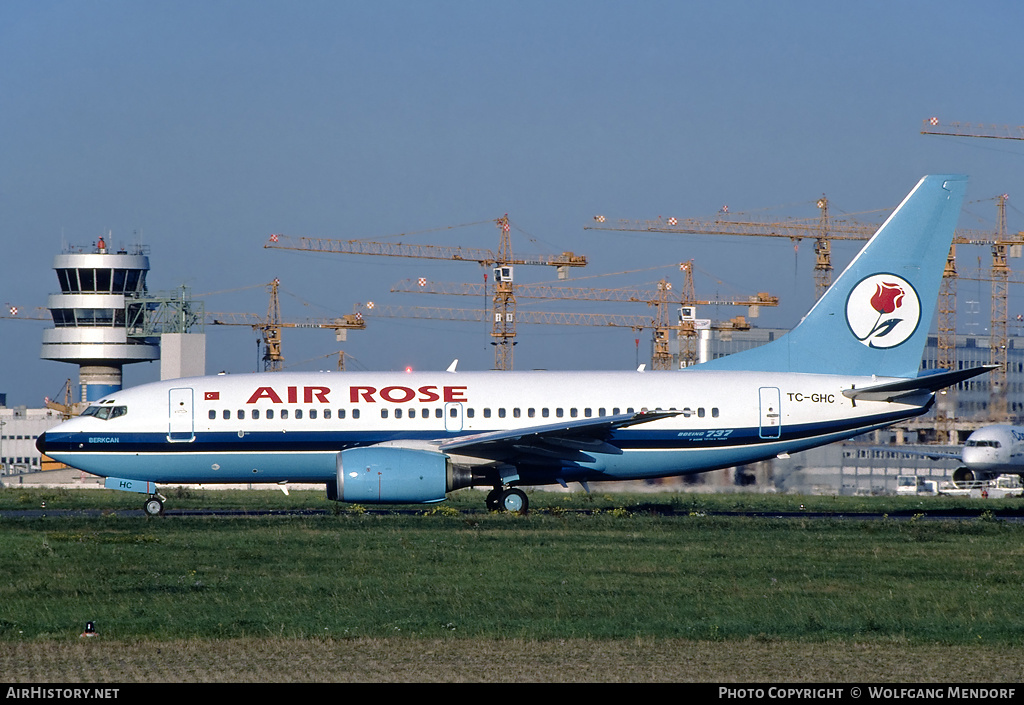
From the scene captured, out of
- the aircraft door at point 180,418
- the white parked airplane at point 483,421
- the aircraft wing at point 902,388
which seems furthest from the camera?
the aircraft door at point 180,418

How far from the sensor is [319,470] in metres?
29.2

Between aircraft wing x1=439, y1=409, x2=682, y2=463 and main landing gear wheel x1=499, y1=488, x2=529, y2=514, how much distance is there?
3.32ft

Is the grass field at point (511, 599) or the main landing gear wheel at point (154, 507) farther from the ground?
the main landing gear wheel at point (154, 507)

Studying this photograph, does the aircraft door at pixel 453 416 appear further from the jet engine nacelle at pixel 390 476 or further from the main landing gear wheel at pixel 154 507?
the main landing gear wheel at pixel 154 507

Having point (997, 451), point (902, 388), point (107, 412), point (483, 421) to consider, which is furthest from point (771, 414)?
point (997, 451)

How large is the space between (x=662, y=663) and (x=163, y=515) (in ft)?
66.9

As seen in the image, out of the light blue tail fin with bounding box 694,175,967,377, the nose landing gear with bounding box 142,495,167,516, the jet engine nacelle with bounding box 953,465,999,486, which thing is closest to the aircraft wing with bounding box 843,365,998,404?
the light blue tail fin with bounding box 694,175,967,377

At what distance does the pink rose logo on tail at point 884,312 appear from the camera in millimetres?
30531

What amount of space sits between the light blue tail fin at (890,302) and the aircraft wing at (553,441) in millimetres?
4696

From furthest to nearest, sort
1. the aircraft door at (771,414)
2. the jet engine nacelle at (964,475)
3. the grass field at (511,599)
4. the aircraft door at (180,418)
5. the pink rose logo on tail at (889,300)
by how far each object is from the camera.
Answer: the jet engine nacelle at (964,475)
the pink rose logo on tail at (889,300)
the aircraft door at (771,414)
the aircraft door at (180,418)
the grass field at (511,599)

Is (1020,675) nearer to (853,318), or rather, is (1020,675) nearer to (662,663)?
(662,663)

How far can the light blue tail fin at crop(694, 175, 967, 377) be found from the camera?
99.9ft

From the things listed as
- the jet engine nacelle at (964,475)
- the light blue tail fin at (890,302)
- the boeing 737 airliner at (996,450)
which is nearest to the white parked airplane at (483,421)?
the light blue tail fin at (890,302)

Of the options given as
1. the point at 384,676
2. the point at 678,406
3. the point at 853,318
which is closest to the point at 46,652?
the point at 384,676
